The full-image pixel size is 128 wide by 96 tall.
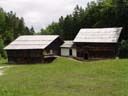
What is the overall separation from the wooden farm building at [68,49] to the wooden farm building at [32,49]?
5001 millimetres

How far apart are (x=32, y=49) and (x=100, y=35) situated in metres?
13.2

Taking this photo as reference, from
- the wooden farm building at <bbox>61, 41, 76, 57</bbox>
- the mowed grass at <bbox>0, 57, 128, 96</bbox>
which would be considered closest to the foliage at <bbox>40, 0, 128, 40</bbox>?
the wooden farm building at <bbox>61, 41, 76, 57</bbox>

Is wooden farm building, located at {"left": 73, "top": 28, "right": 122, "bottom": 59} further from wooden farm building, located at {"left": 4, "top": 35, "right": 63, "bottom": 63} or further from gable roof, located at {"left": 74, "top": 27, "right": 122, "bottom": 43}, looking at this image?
wooden farm building, located at {"left": 4, "top": 35, "right": 63, "bottom": 63}

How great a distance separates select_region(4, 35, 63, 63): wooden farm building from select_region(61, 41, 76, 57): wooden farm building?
197 inches

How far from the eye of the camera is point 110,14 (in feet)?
296

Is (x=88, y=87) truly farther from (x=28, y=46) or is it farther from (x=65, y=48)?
(x=65, y=48)

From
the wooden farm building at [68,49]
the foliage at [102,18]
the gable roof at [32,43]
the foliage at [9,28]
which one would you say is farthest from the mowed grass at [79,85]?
the foliage at [9,28]

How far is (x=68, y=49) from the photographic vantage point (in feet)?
252

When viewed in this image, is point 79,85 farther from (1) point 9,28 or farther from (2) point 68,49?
(1) point 9,28

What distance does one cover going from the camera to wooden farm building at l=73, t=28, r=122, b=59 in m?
68.9

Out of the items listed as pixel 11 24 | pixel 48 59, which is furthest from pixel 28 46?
pixel 11 24

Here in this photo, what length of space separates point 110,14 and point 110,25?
149 inches

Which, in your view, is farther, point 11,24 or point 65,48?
point 11,24

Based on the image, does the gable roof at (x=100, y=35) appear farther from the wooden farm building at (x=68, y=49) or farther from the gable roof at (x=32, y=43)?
the gable roof at (x=32, y=43)
